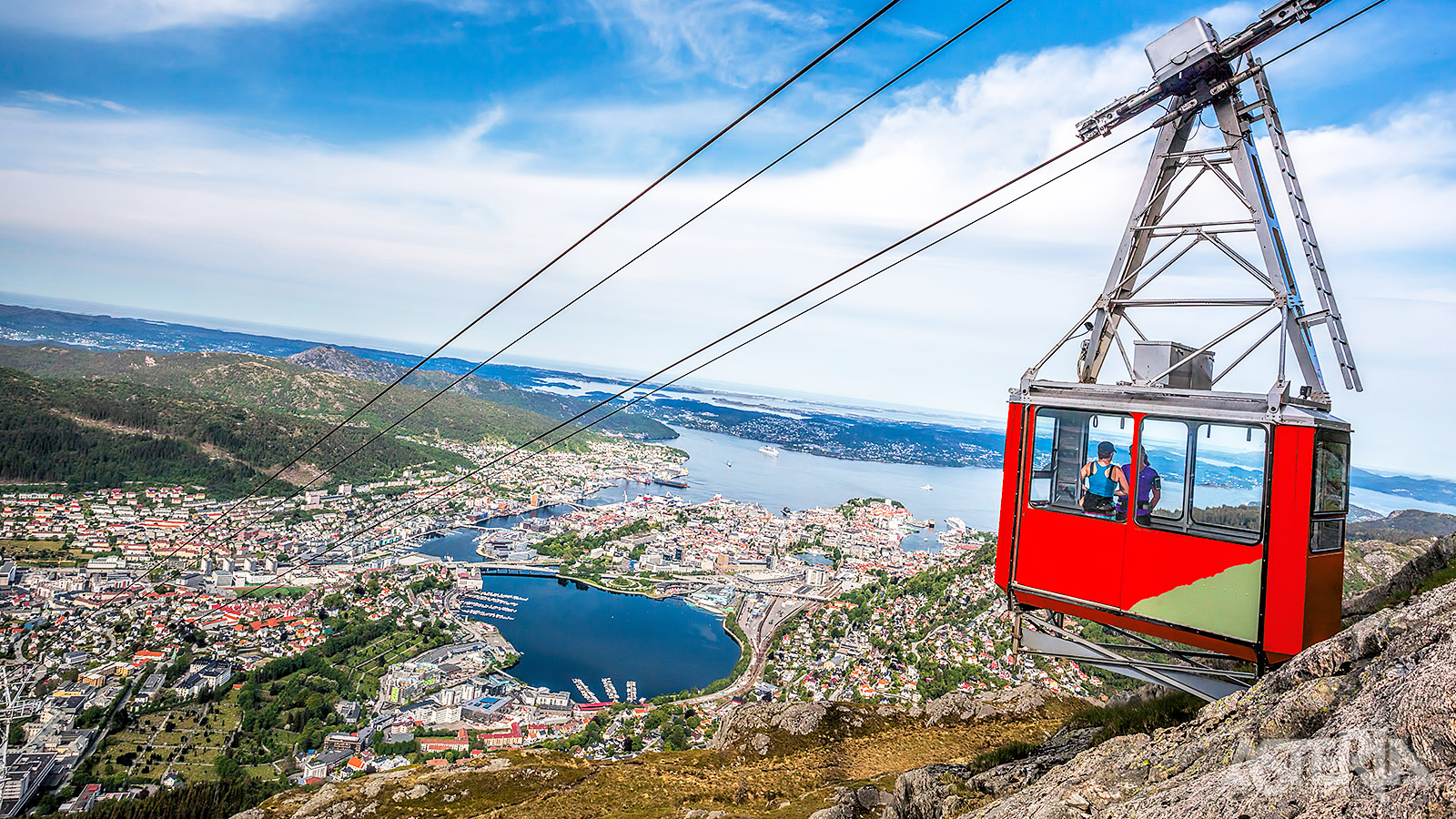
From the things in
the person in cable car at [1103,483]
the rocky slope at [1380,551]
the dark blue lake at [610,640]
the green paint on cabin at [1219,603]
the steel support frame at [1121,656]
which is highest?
the person in cable car at [1103,483]

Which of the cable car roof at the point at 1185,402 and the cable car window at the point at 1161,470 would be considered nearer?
the cable car roof at the point at 1185,402

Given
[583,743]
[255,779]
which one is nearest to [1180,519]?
[583,743]

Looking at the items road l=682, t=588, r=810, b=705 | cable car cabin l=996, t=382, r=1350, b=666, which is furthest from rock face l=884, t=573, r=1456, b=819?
road l=682, t=588, r=810, b=705

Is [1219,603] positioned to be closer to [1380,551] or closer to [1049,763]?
[1049,763]

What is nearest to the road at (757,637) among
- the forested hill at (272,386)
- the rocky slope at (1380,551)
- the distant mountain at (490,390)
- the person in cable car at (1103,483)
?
the rocky slope at (1380,551)

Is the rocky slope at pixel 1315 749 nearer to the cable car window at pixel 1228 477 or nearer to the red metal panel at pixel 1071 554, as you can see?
the cable car window at pixel 1228 477

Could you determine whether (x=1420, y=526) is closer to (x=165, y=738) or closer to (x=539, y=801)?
(x=539, y=801)

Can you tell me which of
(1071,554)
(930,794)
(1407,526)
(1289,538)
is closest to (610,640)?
(930,794)
